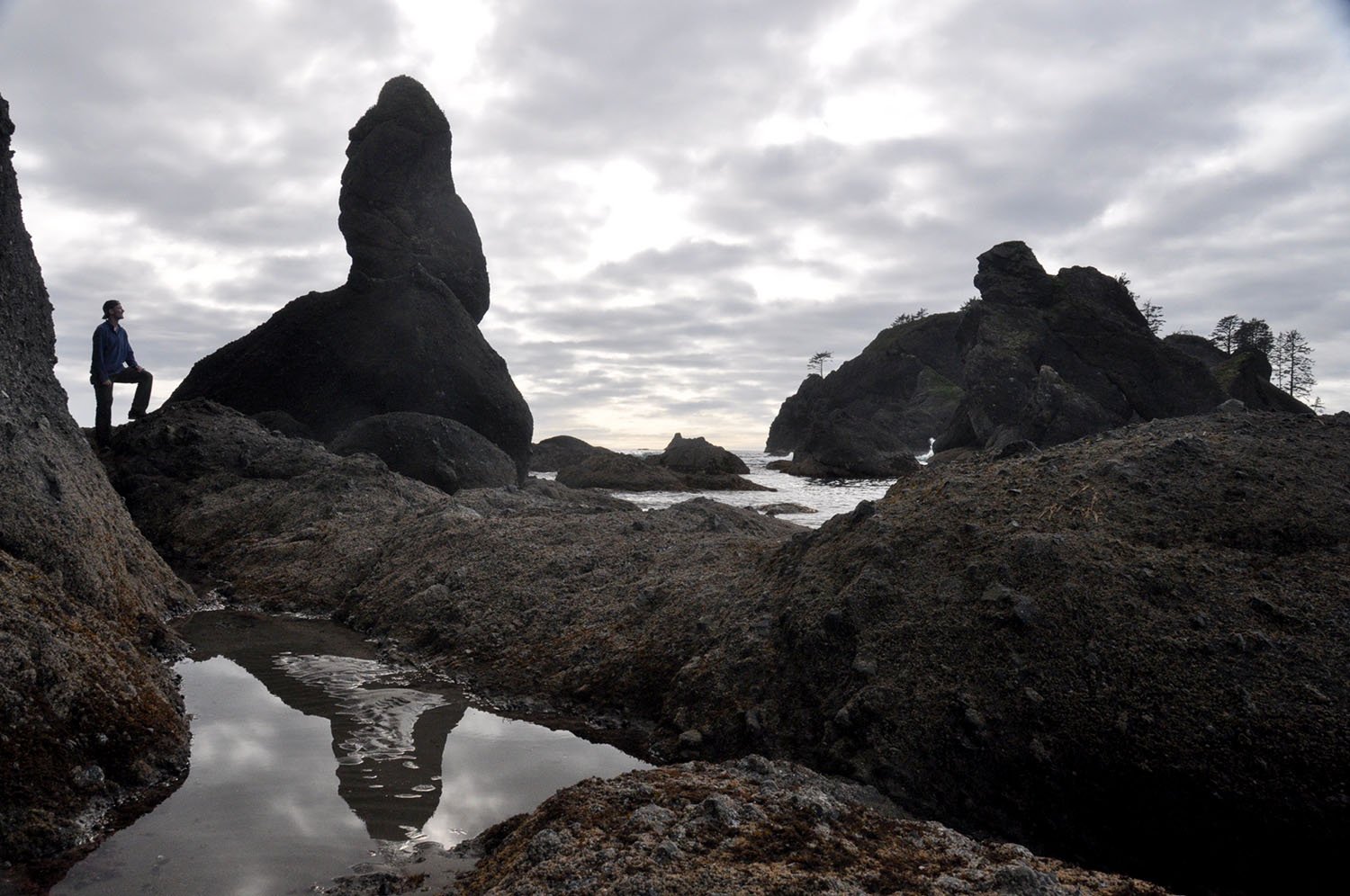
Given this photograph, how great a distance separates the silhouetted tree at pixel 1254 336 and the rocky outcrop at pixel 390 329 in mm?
65262

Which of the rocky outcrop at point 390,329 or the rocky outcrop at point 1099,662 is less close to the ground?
the rocky outcrop at point 390,329

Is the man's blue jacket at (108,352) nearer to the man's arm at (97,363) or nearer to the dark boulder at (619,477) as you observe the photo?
the man's arm at (97,363)

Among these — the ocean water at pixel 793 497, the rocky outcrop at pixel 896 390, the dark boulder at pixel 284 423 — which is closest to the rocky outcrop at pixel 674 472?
the ocean water at pixel 793 497

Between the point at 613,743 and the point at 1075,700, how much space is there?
2400 millimetres

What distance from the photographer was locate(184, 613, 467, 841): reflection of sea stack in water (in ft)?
12.7

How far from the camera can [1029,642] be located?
4.19m

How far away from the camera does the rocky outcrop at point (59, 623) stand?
11.2 feet

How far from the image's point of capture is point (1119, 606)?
14.0 ft

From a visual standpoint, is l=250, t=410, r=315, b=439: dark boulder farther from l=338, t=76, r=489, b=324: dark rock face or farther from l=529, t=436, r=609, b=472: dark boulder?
l=529, t=436, r=609, b=472: dark boulder

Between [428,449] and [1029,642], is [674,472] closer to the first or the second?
[428,449]

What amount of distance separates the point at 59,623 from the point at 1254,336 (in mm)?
81376

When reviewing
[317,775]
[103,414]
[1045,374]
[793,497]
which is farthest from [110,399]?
[1045,374]

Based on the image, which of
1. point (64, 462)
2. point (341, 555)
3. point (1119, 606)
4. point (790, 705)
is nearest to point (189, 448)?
point (341, 555)

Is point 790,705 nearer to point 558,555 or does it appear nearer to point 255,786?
point 255,786
